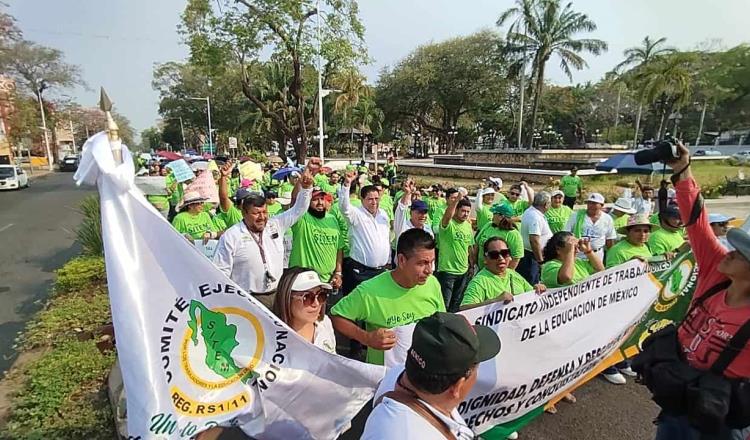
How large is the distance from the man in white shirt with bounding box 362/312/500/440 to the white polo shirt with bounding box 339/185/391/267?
12.8 ft

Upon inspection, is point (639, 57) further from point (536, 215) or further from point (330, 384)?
point (330, 384)

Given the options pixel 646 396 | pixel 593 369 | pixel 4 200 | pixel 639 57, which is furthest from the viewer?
pixel 639 57

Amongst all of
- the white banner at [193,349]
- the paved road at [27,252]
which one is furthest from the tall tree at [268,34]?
the white banner at [193,349]

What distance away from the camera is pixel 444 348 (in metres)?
1.57

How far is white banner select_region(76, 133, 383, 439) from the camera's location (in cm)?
215

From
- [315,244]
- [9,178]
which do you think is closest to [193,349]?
[315,244]

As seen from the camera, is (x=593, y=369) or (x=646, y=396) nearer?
(x=593, y=369)

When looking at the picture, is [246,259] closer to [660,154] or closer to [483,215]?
[660,154]

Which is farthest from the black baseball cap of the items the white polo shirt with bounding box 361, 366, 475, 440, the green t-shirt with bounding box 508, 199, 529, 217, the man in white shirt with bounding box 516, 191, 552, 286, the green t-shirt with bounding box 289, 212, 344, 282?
the green t-shirt with bounding box 508, 199, 529, 217

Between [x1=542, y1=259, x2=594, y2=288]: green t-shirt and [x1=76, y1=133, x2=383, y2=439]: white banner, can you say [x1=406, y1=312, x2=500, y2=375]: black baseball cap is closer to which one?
[x1=76, y1=133, x2=383, y2=439]: white banner

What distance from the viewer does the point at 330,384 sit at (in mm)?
2693

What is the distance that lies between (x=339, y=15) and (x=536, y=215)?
15.3m

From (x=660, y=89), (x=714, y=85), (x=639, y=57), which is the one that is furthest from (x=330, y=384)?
(x=714, y=85)

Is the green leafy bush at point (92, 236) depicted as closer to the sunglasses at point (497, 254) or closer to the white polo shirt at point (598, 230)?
the sunglasses at point (497, 254)
